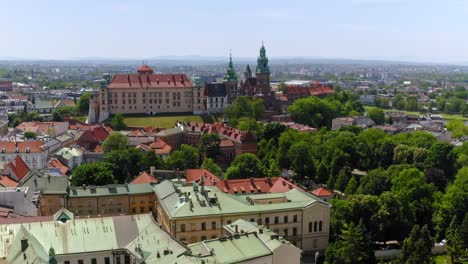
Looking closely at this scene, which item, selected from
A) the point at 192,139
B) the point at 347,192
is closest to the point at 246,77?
the point at 192,139

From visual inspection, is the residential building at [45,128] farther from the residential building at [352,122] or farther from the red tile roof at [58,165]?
the residential building at [352,122]

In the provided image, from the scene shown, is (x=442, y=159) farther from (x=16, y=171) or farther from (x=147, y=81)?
(x=147, y=81)

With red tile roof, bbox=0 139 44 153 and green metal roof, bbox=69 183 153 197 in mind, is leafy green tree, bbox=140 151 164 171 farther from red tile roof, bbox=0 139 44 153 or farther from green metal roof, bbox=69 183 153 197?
green metal roof, bbox=69 183 153 197

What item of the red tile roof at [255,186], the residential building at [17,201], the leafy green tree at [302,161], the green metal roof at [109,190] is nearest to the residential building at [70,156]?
the green metal roof at [109,190]

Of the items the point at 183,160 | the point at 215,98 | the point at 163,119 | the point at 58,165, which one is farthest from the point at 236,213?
the point at 215,98

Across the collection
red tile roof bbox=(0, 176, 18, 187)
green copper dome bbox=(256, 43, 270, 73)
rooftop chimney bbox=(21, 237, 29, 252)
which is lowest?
red tile roof bbox=(0, 176, 18, 187)

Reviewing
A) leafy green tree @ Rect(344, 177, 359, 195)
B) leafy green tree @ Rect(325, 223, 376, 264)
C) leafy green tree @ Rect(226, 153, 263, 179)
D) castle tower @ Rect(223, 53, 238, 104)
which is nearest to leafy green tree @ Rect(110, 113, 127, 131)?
castle tower @ Rect(223, 53, 238, 104)

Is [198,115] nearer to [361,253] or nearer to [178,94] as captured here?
[178,94]
